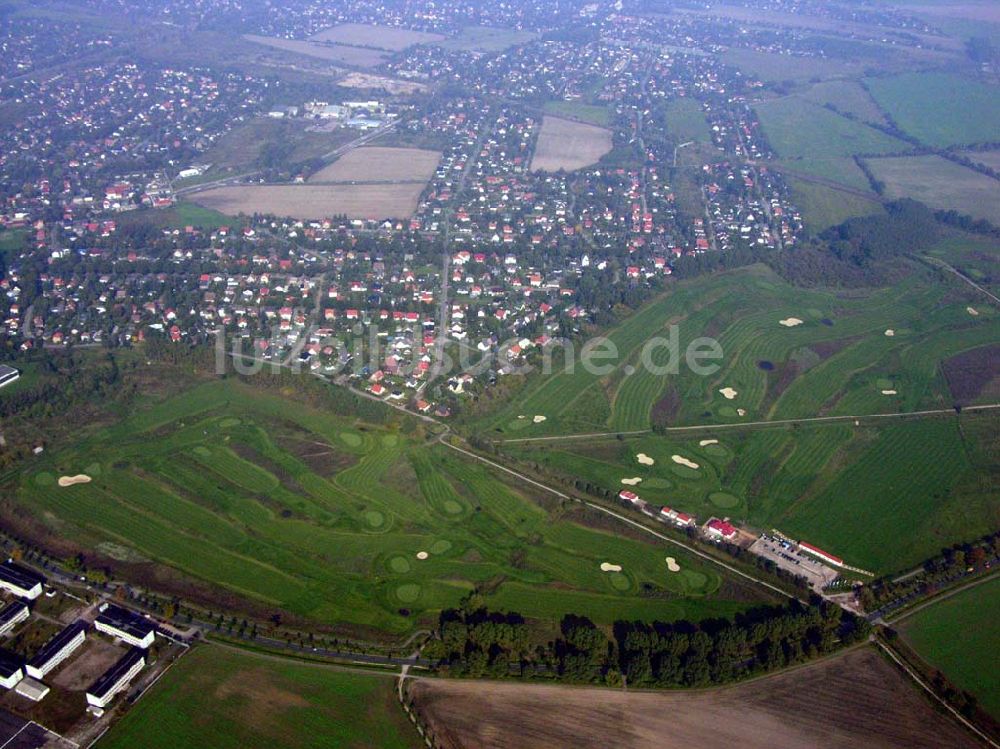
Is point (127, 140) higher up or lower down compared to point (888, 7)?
lower down

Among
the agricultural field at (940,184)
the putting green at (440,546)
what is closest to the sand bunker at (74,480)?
the putting green at (440,546)

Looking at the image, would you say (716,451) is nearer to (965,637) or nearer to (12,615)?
(965,637)

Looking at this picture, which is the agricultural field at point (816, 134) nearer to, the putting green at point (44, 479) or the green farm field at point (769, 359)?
the green farm field at point (769, 359)

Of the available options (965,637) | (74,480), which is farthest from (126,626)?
(965,637)

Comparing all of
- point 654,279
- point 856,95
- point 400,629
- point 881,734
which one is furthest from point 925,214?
point 400,629

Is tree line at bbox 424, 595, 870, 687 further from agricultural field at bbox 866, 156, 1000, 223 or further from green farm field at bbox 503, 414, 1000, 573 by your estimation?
agricultural field at bbox 866, 156, 1000, 223

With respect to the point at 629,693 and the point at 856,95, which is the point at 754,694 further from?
the point at 856,95

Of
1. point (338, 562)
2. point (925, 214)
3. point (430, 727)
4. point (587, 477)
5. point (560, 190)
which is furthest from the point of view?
point (560, 190)
